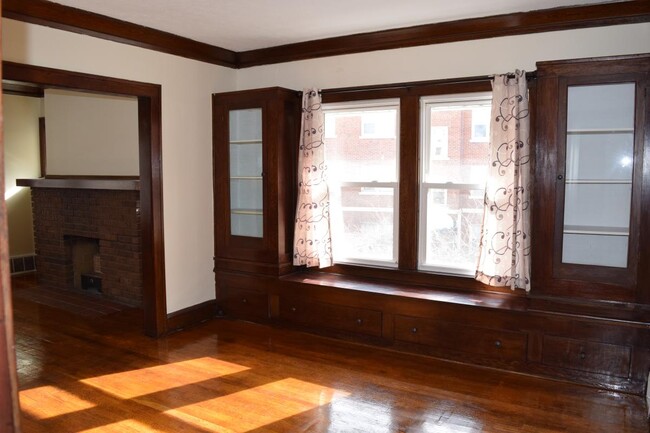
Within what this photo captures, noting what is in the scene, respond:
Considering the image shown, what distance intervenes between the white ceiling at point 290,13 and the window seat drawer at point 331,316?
7.48 feet

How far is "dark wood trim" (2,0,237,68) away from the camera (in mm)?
3293

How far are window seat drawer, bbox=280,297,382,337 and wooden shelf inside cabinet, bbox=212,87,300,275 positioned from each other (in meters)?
0.37

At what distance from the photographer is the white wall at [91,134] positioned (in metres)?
5.45

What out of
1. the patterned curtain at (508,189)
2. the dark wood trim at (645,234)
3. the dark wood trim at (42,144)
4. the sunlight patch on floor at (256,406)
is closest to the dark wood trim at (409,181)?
the patterned curtain at (508,189)

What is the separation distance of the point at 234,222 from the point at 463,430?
2.84 metres

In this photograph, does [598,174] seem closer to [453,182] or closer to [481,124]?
[481,124]

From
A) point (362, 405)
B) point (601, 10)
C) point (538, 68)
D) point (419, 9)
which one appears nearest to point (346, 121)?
point (419, 9)

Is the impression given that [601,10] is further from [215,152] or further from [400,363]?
[215,152]

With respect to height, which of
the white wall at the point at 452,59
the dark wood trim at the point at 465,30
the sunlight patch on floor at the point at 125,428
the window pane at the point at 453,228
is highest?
the dark wood trim at the point at 465,30

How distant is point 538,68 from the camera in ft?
10.9

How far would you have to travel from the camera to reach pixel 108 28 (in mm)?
3775

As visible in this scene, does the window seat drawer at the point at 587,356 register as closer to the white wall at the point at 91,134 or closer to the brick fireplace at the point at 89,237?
the brick fireplace at the point at 89,237

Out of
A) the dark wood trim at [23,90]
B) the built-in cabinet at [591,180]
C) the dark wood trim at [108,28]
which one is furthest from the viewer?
the dark wood trim at [23,90]

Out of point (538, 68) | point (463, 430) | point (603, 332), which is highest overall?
point (538, 68)
